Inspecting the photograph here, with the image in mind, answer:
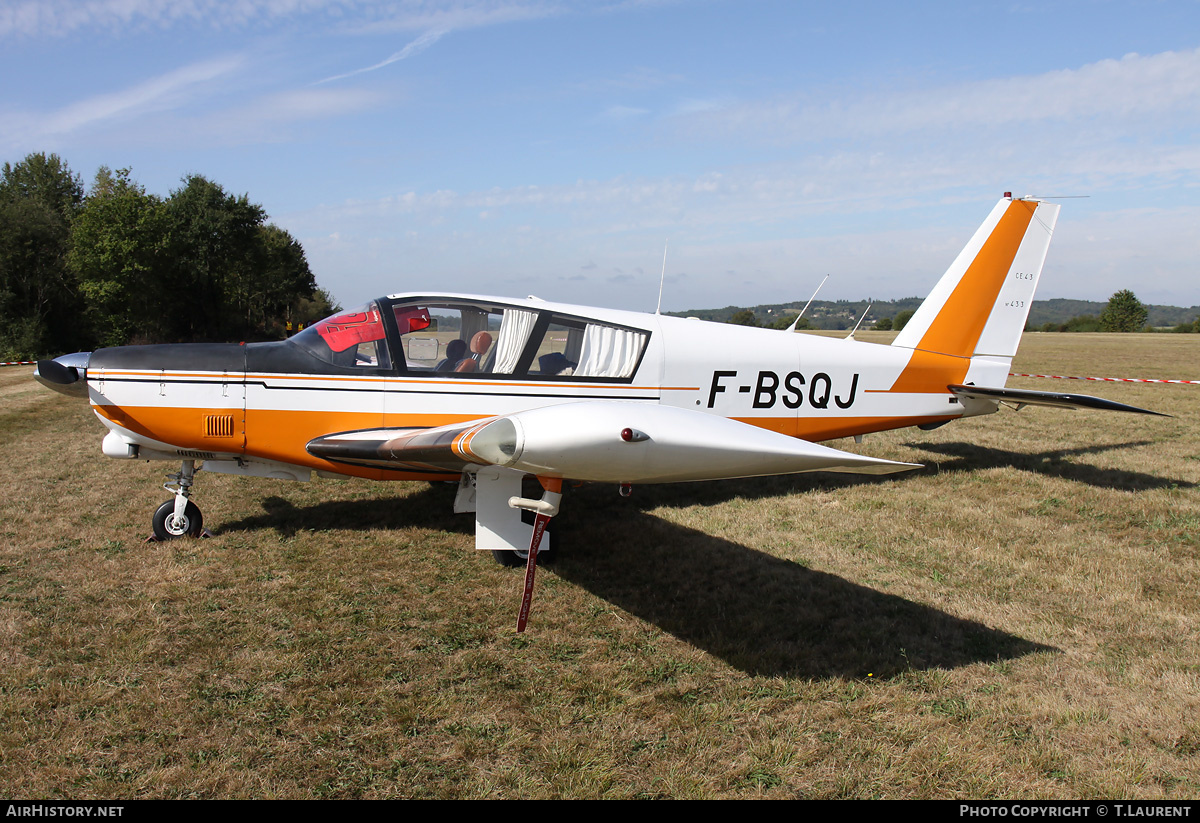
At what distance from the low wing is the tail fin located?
14.9 feet

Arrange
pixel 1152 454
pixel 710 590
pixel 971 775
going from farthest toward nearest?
pixel 1152 454
pixel 710 590
pixel 971 775

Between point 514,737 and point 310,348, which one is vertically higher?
point 310,348

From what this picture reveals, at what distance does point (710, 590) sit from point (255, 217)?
4327 centimetres

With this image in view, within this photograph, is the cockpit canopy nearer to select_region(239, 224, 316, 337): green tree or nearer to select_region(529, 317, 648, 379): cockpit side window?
select_region(529, 317, 648, 379): cockpit side window

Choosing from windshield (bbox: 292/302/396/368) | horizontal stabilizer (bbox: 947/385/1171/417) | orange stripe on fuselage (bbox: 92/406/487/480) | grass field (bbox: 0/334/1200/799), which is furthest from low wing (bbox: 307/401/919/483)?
horizontal stabilizer (bbox: 947/385/1171/417)

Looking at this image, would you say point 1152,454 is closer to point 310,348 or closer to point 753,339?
point 753,339

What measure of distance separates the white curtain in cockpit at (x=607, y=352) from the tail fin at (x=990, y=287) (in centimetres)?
321

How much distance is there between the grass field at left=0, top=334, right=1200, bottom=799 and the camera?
9.55 feet

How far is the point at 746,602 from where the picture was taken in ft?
15.1

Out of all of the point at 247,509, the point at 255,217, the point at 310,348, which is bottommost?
the point at 247,509

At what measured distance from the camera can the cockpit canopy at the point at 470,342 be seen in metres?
5.30

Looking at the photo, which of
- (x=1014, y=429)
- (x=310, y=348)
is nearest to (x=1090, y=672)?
(x=310, y=348)

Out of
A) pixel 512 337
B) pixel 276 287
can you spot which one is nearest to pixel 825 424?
pixel 512 337

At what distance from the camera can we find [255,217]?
1577 inches
